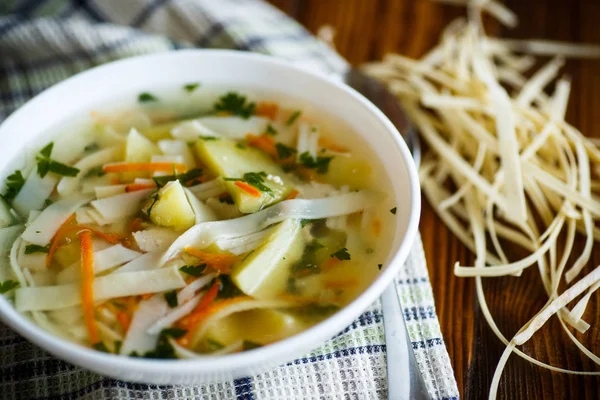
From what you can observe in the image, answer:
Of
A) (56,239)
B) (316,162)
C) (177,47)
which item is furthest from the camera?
(177,47)

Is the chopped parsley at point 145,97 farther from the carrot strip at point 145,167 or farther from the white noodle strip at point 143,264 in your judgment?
the white noodle strip at point 143,264

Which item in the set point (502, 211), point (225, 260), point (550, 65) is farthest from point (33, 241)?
point (550, 65)

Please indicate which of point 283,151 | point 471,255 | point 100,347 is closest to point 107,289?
point 100,347

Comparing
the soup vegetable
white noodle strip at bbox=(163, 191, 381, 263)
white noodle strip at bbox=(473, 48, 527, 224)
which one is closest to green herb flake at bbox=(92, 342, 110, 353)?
the soup vegetable

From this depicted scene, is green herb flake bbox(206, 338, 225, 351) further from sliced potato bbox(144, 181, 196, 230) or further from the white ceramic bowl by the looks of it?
sliced potato bbox(144, 181, 196, 230)

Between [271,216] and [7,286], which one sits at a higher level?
[271,216]

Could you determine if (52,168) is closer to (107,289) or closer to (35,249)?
(35,249)

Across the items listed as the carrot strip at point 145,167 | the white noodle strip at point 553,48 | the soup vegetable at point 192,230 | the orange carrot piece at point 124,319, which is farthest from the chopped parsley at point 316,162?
the white noodle strip at point 553,48
